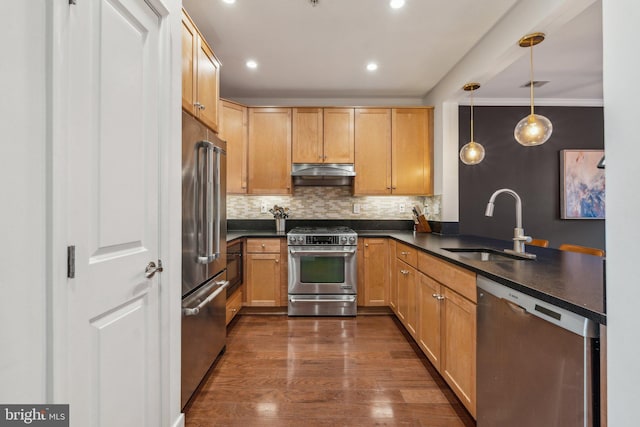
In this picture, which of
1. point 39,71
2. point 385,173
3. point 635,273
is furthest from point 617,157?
point 385,173

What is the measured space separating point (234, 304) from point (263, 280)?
453 millimetres

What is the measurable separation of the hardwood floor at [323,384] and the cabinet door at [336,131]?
6.91ft

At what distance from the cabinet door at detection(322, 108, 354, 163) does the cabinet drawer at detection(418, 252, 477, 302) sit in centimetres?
185

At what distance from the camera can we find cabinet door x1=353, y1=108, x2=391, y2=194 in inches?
147

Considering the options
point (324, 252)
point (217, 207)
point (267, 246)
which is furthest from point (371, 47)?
point (267, 246)

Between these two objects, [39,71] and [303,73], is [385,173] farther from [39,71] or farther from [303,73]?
[39,71]

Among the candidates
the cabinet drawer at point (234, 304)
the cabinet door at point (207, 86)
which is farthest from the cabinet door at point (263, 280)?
the cabinet door at point (207, 86)

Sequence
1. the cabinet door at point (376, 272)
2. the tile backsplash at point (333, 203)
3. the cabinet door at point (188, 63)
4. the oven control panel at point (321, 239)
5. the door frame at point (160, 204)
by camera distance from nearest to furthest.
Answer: the door frame at point (160, 204) < the cabinet door at point (188, 63) < the oven control panel at point (321, 239) < the cabinet door at point (376, 272) < the tile backsplash at point (333, 203)

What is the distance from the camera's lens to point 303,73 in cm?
325

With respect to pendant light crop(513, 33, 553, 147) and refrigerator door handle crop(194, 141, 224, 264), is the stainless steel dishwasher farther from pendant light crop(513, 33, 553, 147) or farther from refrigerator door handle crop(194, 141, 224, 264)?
refrigerator door handle crop(194, 141, 224, 264)

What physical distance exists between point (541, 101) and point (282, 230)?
3.77m

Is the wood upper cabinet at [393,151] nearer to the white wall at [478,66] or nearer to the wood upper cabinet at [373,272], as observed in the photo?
the white wall at [478,66]

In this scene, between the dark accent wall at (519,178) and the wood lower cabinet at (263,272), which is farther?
the dark accent wall at (519,178)

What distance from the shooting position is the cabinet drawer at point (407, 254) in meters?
2.55
